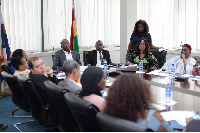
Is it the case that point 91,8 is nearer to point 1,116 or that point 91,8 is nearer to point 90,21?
point 90,21

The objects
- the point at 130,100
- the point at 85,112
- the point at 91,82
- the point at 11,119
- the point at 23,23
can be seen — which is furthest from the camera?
the point at 23,23

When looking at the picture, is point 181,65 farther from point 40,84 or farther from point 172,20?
point 172,20

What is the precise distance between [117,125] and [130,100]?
0.76 feet

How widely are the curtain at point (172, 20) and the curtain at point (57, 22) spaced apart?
1.04 m

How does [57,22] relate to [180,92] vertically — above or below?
above

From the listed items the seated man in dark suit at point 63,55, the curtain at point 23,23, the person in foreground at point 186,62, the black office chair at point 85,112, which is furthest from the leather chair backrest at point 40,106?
the curtain at point 23,23

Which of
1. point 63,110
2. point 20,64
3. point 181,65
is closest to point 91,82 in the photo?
point 63,110

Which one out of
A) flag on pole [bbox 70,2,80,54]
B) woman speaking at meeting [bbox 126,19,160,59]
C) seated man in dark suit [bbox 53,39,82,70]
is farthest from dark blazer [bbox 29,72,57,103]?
flag on pole [bbox 70,2,80,54]

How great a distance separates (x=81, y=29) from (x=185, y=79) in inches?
173

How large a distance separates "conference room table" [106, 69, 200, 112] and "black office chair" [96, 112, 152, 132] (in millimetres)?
817

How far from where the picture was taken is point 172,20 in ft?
25.0

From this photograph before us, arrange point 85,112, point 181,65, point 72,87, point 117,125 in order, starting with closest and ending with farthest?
1. point 117,125
2. point 85,112
3. point 72,87
4. point 181,65

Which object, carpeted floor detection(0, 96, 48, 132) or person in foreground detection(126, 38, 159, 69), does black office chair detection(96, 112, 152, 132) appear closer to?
carpeted floor detection(0, 96, 48, 132)

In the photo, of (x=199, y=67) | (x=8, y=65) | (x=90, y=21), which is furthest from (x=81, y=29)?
(x=199, y=67)
